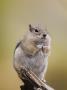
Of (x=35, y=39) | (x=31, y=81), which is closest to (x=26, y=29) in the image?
A: (x=35, y=39)

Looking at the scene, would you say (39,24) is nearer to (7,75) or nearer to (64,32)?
(64,32)

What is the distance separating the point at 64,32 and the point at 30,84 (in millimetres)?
387

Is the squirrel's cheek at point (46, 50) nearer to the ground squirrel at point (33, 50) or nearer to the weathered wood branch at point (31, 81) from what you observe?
the ground squirrel at point (33, 50)

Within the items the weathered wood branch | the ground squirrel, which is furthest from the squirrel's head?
the weathered wood branch

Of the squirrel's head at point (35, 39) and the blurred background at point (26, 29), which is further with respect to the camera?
the blurred background at point (26, 29)

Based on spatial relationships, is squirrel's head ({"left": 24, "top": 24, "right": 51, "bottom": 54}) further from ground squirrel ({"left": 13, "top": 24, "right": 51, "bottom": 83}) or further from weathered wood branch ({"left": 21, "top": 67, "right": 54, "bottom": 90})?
weathered wood branch ({"left": 21, "top": 67, "right": 54, "bottom": 90})

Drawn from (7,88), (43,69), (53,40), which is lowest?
(7,88)

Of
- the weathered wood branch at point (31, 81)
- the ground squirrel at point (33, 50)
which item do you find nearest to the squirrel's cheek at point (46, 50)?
the ground squirrel at point (33, 50)

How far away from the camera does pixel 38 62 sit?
1294 millimetres

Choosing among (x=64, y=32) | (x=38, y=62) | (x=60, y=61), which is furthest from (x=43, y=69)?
(x=64, y=32)

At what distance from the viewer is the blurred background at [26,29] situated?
4.57 ft

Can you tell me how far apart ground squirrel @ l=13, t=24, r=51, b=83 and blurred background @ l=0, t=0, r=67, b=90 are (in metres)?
0.08

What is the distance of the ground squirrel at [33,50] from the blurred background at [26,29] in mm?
79

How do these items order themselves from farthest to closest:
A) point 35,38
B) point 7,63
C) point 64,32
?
point 64,32
point 7,63
point 35,38
